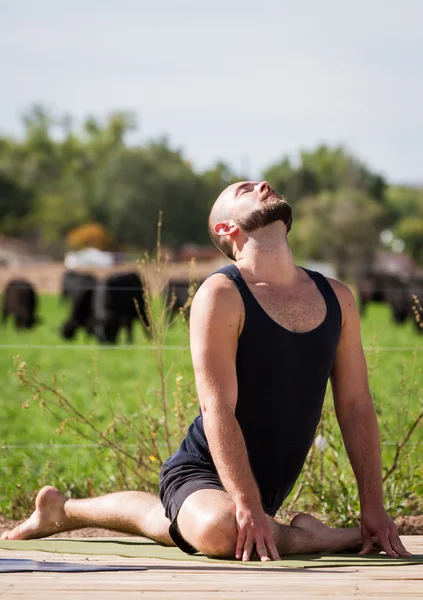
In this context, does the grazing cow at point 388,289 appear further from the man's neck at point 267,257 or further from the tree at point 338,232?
the tree at point 338,232

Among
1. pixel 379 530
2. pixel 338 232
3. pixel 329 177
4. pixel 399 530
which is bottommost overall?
pixel 399 530

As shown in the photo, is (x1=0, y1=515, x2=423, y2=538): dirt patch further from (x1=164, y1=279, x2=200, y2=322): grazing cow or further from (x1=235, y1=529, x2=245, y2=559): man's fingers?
(x1=235, y1=529, x2=245, y2=559): man's fingers

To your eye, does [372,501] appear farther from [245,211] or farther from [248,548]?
[245,211]

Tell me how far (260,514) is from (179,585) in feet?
1.51

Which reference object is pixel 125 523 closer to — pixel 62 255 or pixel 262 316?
pixel 262 316

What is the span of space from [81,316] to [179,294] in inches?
117

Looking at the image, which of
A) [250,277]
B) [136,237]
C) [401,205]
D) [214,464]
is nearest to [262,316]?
[250,277]

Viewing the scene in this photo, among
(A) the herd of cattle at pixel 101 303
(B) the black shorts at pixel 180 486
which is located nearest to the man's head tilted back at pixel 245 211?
(B) the black shorts at pixel 180 486

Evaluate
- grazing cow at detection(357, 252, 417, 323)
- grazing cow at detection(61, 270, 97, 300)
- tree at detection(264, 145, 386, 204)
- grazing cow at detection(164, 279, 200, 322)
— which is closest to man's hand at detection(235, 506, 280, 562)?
grazing cow at detection(164, 279, 200, 322)

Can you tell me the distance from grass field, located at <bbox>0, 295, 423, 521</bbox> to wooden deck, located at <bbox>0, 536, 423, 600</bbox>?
5.04 ft

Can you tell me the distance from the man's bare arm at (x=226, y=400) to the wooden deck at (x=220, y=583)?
16cm

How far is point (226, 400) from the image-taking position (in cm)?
307

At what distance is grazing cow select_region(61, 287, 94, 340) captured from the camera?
70.1 ft

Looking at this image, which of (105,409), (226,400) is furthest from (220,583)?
(105,409)
